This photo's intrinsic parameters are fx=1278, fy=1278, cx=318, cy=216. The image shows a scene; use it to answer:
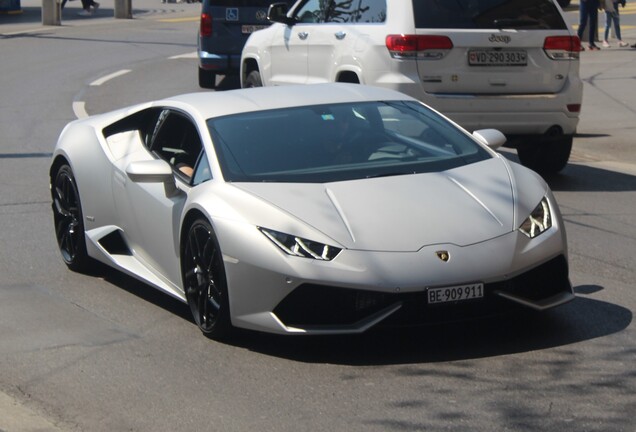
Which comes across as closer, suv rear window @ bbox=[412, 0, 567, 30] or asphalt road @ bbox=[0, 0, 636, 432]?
asphalt road @ bbox=[0, 0, 636, 432]

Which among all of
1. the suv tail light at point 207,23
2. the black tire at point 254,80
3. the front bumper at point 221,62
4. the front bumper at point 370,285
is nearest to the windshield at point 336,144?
the front bumper at point 370,285

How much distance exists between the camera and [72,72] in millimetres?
22578

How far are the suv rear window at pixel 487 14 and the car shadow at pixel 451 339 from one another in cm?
471

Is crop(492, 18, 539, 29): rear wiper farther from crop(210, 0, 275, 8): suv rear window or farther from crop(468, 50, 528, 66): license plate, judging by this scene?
crop(210, 0, 275, 8): suv rear window

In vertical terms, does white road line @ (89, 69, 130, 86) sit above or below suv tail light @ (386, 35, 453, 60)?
below

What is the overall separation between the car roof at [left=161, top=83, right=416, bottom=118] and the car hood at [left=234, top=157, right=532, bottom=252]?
991mm

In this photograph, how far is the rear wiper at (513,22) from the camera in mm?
11289

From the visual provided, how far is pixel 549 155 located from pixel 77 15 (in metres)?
29.0

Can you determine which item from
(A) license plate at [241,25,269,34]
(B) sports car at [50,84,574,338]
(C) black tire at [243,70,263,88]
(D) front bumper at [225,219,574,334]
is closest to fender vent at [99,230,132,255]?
(B) sports car at [50,84,574,338]

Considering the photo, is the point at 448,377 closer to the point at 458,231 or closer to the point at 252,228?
the point at 458,231

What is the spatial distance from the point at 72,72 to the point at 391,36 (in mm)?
12477

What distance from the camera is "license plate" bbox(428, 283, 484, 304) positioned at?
605 cm

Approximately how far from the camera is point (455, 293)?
6086mm

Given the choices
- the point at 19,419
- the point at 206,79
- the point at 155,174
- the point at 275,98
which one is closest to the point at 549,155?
the point at 275,98
